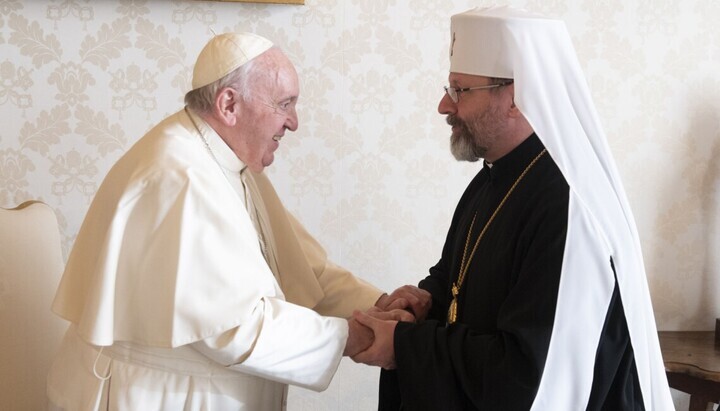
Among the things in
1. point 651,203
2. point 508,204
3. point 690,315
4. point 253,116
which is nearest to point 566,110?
point 508,204

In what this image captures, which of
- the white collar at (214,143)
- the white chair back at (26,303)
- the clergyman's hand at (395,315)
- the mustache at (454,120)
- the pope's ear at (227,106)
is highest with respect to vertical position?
the mustache at (454,120)

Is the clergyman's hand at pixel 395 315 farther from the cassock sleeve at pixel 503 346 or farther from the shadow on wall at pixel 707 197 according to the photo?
the shadow on wall at pixel 707 197

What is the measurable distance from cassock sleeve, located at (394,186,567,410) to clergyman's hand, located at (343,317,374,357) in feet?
0.41

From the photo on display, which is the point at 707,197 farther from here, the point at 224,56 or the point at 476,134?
the point at 224,56

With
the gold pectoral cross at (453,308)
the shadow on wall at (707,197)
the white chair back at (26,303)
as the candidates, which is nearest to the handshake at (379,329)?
the gold pectoral cross at (453,308)

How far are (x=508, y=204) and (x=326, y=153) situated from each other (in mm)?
1250

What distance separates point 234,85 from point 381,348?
0.82 m

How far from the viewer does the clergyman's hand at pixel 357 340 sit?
2537 mm

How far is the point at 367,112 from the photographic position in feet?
11.7

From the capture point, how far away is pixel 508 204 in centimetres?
243

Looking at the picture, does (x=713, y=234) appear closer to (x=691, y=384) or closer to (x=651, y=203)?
(x=651, y=203)

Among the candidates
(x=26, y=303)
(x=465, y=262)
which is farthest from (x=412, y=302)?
(x=26, y=303)

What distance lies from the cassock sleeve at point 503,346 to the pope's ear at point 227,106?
2.46ft

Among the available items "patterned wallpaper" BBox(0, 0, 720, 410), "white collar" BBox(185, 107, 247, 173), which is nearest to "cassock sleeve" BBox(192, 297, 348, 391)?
"white collar" BBox(185, 107, 247, 173)
